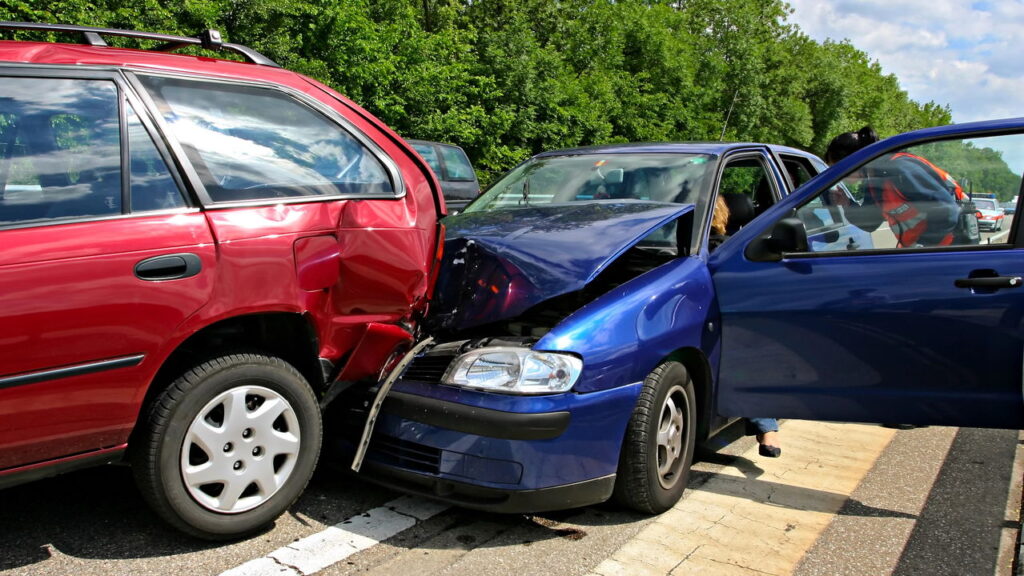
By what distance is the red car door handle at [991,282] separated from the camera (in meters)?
3.48

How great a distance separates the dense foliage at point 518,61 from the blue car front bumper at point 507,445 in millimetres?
8487

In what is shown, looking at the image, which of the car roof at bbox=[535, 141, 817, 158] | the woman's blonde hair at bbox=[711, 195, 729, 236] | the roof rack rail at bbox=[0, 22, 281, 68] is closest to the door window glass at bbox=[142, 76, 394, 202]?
the roof rack rail at bbox=[0, 22, 281, 68]

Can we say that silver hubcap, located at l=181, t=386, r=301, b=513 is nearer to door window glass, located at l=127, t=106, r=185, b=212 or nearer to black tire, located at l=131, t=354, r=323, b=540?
black tire, located at l=131, t=354, r=323, b=540

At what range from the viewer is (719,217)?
15.9 ft

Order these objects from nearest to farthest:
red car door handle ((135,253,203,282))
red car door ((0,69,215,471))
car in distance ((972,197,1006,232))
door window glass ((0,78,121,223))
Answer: red car door ((0,69,215,471)) → door window glass ((0,78,121,223)) → red car door handle ((135,253,203,282)) → car in distance ((972,197,1006,232))

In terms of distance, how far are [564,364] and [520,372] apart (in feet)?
0.57

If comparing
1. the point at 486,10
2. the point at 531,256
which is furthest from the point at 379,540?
the point at 486,10

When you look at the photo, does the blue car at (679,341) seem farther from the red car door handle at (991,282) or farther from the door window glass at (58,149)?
the door window glass at (58,149)

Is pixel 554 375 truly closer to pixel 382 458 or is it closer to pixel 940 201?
pixel 382 458

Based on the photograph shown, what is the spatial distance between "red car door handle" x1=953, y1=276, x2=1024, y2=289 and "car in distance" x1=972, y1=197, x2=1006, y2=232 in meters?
0.27

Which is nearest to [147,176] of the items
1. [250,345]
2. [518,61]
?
[250,345]

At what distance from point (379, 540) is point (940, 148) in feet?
9.90

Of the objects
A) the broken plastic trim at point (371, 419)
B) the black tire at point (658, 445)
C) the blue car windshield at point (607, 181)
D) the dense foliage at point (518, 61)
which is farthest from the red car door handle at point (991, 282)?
the dense foliage at point (518, 61)

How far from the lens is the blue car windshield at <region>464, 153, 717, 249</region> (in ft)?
15.6
